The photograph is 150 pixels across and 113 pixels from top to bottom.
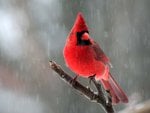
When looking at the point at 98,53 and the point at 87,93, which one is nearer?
the point at 87,93

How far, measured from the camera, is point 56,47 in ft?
8.50

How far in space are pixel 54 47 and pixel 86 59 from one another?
5.45ft

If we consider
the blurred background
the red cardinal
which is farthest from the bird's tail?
the blurred background

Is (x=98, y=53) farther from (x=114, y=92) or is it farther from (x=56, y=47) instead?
(x=56, y=47)

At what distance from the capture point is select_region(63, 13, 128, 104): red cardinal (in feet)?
2.87

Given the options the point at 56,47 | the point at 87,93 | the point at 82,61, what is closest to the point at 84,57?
the point at 82,61

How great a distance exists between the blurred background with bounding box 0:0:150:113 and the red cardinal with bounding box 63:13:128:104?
1.45 meters

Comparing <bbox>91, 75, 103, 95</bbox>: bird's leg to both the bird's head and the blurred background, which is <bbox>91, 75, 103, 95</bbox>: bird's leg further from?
the blurred background

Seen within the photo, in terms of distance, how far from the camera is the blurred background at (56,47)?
2588 millimetres

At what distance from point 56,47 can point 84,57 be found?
1656 mm

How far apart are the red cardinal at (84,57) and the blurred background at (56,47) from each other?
1448mm

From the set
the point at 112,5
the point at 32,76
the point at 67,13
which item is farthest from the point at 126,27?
the point at 32,76

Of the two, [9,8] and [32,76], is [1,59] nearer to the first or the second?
[32,76]

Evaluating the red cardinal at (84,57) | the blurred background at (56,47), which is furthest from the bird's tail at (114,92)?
the blurred background at (56,47)
